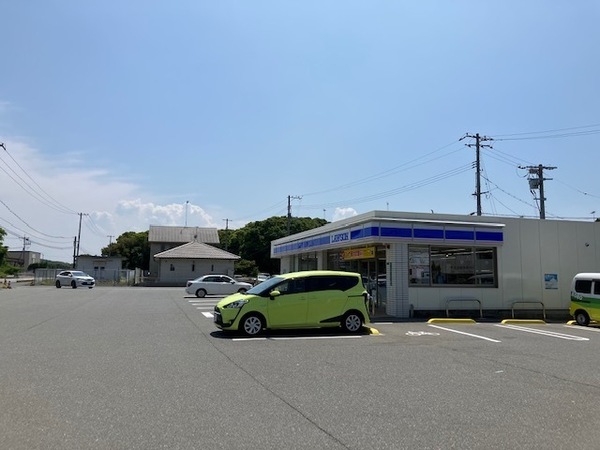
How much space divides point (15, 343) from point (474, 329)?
522 inches

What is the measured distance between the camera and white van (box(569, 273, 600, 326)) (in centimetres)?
1870

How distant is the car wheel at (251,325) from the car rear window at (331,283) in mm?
1730

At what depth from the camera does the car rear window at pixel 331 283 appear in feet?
45.6

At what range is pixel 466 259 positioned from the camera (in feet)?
68.4

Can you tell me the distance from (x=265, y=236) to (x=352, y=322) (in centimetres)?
6151

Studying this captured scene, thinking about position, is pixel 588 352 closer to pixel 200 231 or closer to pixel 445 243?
pixel 445 243

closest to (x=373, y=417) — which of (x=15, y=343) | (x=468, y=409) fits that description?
(x=468, y=409)

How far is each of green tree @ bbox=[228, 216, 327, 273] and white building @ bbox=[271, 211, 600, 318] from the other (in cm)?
5091

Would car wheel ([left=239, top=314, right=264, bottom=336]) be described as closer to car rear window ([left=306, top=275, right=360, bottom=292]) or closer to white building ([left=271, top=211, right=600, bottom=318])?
car rear window ([left=306, top=275, right=360, bottom=292])

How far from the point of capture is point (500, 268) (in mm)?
21078

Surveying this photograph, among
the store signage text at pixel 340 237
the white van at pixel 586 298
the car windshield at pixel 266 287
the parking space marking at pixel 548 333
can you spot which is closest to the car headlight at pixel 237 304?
the car windshield at pixel 266 287

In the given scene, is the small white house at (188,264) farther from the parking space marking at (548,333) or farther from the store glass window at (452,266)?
the parking space marking at (548,333)

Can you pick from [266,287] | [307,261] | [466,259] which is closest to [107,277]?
[307,261]

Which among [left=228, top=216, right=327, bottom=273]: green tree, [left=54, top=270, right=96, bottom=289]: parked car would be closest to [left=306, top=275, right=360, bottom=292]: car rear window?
[left=54, top=270, right=96, bottom=289]: parked car
